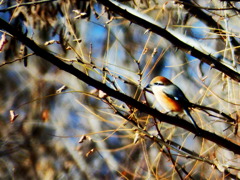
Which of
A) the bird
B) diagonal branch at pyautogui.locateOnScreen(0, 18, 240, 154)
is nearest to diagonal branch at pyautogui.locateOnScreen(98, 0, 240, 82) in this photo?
diagonal branch at pyautogui.locateOnScreen(0, 18, 240, 154)

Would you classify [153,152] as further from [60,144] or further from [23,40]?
[23,40]

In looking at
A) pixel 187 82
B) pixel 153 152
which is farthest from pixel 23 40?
pixel 187 82

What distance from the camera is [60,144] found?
7191 millimetres

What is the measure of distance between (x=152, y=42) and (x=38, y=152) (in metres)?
3.02

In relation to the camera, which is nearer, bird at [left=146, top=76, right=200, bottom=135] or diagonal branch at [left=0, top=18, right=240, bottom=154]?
diagonal branch at [left=0, top=18, right=240, bottom=154]

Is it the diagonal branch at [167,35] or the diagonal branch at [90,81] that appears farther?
the diagonal branch at [167,35]

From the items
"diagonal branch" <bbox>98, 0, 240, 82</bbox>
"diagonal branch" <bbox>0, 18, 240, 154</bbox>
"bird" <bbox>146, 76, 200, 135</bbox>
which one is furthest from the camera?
"bird" <bbox>146, 76, 200, 135</bbox>

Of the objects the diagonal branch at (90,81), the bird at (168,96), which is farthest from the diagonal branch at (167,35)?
the bird at (168,96)

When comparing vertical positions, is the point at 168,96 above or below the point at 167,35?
below

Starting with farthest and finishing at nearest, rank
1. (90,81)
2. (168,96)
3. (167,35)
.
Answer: (168,96) < (167,35) < (90,81)

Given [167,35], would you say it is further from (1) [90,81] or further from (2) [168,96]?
(2) [168,96]

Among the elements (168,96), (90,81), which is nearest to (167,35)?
(90,81)

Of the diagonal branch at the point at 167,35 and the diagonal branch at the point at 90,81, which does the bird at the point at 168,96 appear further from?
the diagonal branch at the point at 90,81

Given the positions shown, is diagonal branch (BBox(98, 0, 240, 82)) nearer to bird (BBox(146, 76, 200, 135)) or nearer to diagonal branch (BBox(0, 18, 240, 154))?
diagonal branch (BBox(0, 18, 240, 154))
